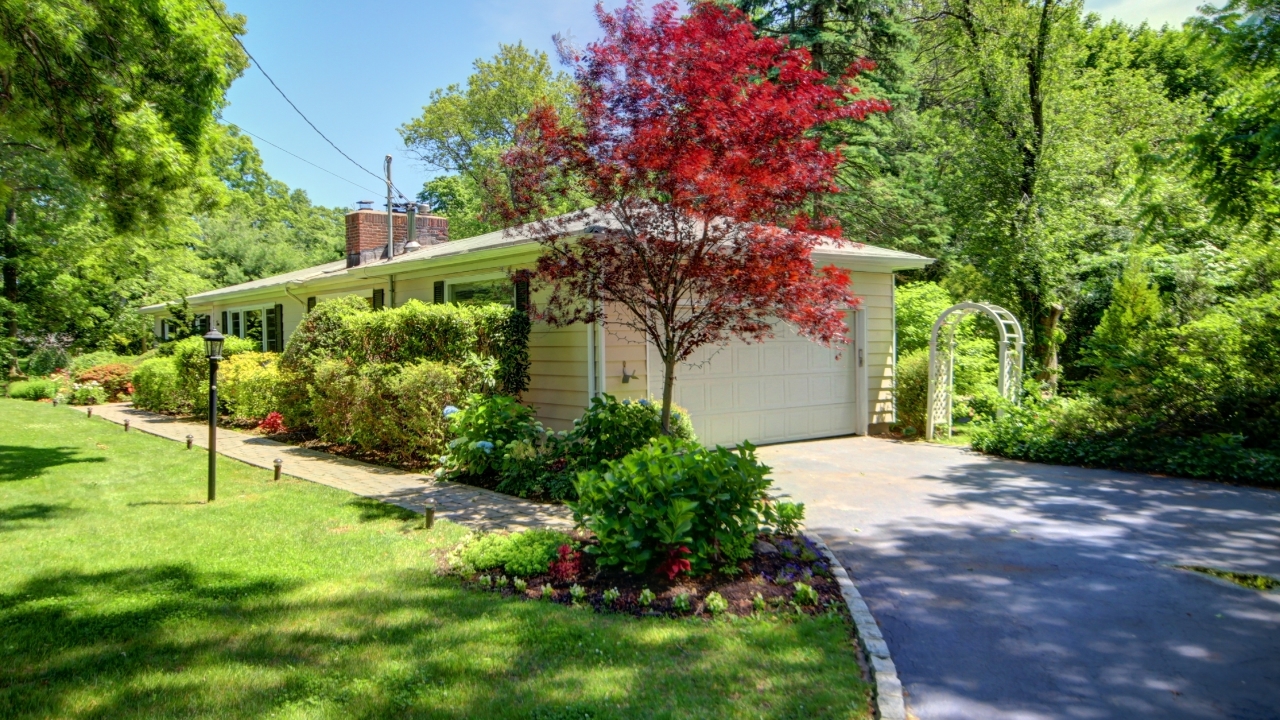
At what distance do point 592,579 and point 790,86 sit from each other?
15.2ft

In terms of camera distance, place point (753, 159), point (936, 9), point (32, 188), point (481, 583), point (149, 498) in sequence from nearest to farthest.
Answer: point (481, 583)
point (753, 159)
point (149, 498)
point (32, 188)
point (936, 9)

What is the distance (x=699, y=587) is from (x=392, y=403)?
555 cm

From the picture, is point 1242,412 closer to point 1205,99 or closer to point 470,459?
point 470,459

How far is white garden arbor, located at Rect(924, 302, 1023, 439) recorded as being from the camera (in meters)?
10.8

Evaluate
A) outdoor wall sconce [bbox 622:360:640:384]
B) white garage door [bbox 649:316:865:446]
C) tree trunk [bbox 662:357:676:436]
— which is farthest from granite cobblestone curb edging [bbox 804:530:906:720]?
white garage door [bbox 649:316:865:446]

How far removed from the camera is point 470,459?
26.3ft

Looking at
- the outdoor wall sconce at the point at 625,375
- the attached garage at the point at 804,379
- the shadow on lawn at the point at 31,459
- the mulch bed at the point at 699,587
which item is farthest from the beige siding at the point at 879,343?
the shadow on lawn at the point at 31,459

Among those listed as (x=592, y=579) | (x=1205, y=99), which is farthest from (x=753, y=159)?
(x=1205, y=99)

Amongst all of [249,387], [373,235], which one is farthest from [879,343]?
[373,235]

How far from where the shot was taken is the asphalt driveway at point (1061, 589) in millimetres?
3328

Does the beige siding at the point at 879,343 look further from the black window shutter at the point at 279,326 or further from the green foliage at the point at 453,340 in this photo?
the black window shutter at the point at 279,326

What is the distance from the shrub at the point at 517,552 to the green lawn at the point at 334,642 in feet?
0.96

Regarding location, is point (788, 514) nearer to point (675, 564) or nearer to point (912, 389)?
point (675, 564)

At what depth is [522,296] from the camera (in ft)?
30.2
